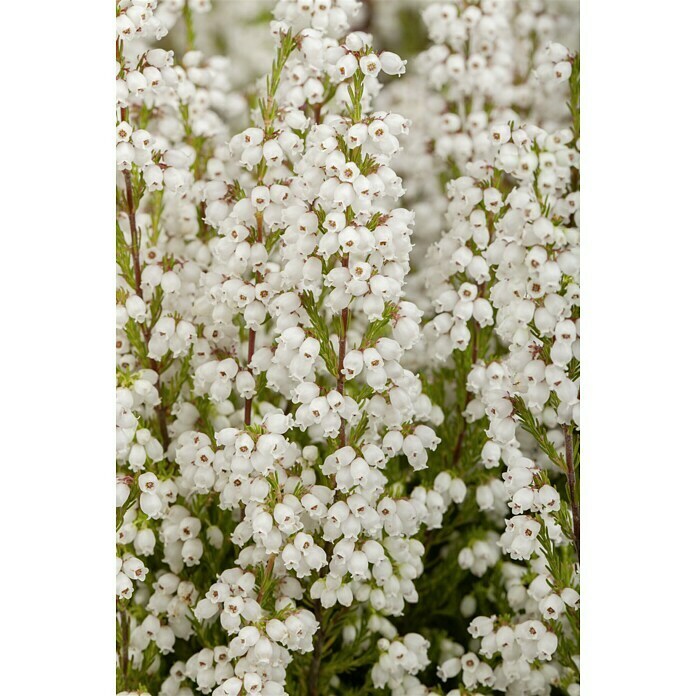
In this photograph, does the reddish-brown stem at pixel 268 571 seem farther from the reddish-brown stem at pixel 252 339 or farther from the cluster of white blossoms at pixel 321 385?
the reddish-brown stem at pixel 252 339

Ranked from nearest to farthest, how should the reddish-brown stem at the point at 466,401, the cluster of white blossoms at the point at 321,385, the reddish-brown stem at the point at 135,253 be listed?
1. the cluster of white blossoms at the point at 321,385
2. the reddish-brown stem at the point at 135,253
3. the reddish-brown stem at the point at 466,401

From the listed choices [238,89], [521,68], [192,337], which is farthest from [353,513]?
[238,89]

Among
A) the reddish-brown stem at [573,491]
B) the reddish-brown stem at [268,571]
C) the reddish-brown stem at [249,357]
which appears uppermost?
the reddish-brown stem at [249,357]

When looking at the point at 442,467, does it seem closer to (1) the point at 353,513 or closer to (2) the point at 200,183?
(1) the point at 353,513

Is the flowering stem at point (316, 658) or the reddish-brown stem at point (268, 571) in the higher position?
the reddish-brown stem at point (268, 571)

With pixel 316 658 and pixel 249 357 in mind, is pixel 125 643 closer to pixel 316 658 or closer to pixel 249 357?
pixel 316 658

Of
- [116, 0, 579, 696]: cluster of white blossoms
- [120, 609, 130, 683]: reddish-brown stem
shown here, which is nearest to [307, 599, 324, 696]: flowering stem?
[116, 0, 579, 696]: cluster of white blossoms

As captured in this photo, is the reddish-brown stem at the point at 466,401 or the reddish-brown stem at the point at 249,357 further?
the reddish-brown stem at the point at 466,401

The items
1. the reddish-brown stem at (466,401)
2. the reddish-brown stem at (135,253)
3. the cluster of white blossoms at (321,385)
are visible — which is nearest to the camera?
the cluster of white blossoms at (321,385)

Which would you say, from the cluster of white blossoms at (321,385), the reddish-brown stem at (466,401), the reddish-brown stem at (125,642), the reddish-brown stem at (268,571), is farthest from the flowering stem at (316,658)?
the reddish-brown stem at (466,401)
